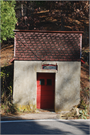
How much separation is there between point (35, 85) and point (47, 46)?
8.75ft

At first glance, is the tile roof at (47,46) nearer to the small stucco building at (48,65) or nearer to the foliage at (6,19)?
the small stucco building at (48,65)

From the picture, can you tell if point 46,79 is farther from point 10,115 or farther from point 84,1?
point 84,1

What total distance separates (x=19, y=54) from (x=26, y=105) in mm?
3279

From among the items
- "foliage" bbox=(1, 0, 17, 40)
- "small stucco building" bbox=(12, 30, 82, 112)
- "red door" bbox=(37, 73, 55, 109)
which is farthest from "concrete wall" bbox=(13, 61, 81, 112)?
"foliage" bbox=(1, 0, 17, 40)

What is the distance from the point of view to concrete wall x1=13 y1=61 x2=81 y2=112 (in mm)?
9539

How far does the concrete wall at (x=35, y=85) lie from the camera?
9.54m

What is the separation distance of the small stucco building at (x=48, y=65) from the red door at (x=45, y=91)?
0.32 meters

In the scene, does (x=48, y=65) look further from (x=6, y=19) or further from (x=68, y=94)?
(x=6, y=19)

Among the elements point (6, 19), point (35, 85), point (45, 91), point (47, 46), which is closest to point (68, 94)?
point (45, 91)

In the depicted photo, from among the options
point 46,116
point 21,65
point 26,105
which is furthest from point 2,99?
point 46,116

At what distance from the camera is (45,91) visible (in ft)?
33.9

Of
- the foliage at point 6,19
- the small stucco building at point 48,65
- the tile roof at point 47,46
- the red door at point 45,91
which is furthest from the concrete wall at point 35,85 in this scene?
the foliage at point 6,19

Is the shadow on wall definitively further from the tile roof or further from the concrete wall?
the tile roof

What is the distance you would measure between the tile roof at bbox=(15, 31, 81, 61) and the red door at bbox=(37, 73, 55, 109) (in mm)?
1384
